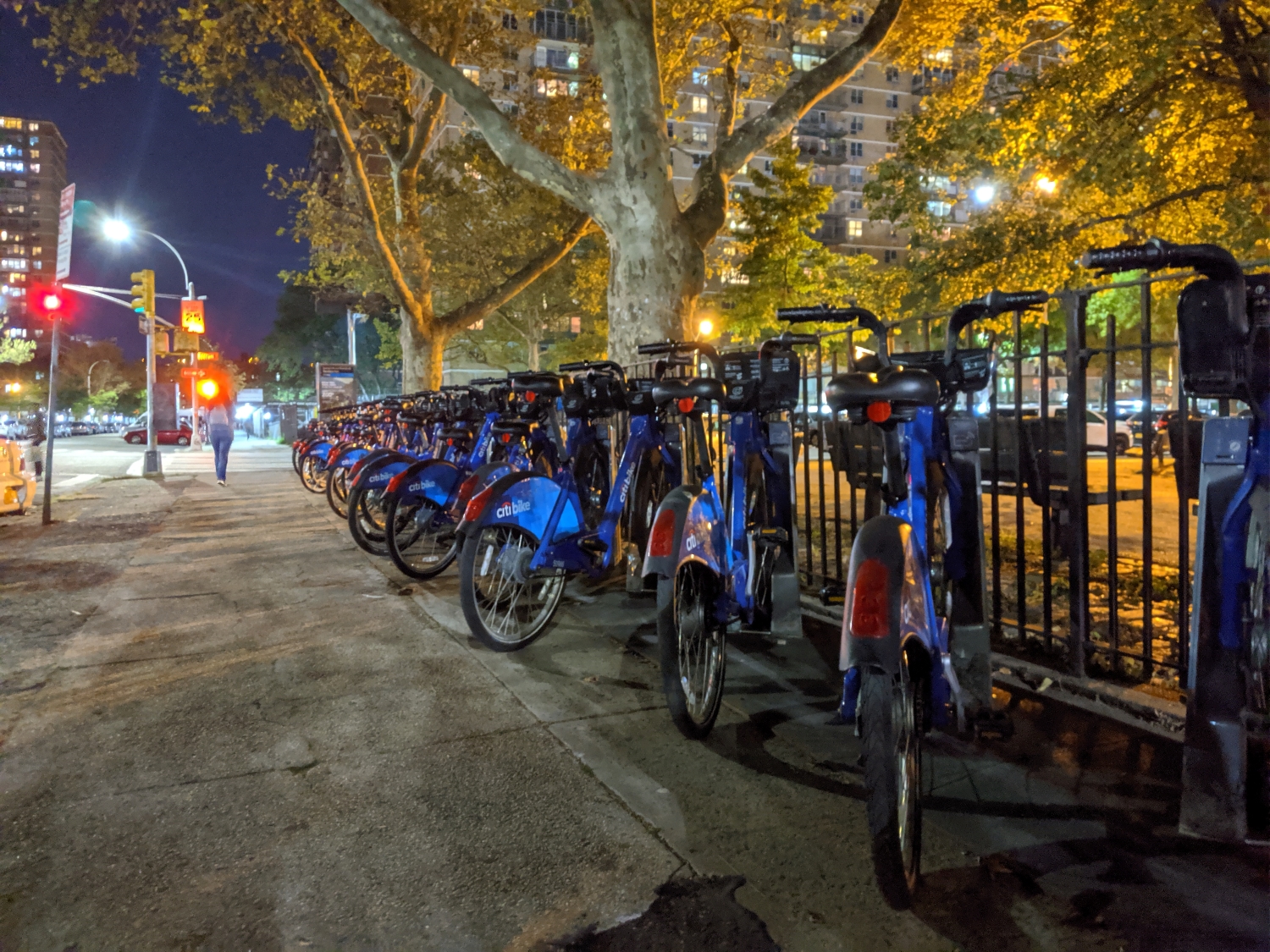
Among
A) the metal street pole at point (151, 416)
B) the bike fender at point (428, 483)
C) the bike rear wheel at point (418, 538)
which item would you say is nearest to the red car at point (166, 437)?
the metal street pole at point (151, 416)

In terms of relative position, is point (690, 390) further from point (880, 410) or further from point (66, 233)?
point (66, 233)

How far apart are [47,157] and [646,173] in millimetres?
234362

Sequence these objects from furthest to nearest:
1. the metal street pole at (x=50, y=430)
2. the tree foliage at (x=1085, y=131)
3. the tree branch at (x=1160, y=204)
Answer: the tree branch at (x=1160, y=204) < the metal street pole at (x=50, y=430) < the tree foliage at (x=1085, y=131)

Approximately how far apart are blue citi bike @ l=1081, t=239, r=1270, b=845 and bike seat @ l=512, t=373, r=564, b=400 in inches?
149

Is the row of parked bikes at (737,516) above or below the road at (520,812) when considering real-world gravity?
above

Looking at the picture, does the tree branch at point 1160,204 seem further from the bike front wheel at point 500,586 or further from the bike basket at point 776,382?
the bike front wheel at point 500,586

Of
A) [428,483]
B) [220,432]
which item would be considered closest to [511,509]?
[428,483]

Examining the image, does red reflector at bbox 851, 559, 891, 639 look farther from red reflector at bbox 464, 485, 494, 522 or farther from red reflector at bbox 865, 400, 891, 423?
red reflector at bbox 464, 485, 494, 522

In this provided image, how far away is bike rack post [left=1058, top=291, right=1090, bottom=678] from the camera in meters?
4.15

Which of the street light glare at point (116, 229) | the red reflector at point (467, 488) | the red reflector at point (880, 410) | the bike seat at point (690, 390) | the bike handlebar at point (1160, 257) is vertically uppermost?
the street light glare at point (116, 229)

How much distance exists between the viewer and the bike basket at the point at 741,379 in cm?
455

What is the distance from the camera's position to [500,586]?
520cm

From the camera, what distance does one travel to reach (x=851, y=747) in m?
3.81

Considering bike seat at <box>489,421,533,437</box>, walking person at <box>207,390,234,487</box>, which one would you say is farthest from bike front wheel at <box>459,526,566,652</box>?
walking person at <box>207,390,234,487</box>
